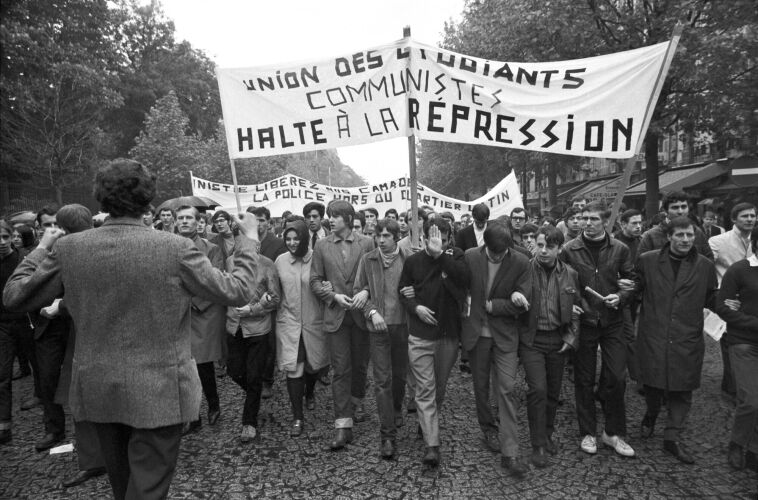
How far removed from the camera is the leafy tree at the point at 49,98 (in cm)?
1683

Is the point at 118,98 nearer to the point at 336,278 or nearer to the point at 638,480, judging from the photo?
the point at 336,278

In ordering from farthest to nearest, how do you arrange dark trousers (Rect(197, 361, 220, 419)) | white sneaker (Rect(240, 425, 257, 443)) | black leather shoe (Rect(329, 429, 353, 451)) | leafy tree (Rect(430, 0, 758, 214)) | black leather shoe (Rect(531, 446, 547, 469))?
leafy tree (Rect(430, 0, 758, 214))
dark trousers (Rect(197, 361, 220, 419))
white sneaker (Rect(240, 425, 257, 443))
black leather shoe (Rect(329, 429, 353, 451))
black leather shoe (Rect(531, 446, 547, 469))

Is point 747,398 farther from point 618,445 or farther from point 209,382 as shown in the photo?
point 209,382

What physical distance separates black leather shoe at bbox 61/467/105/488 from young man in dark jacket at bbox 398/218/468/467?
2.56 m

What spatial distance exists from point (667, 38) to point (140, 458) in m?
15.5

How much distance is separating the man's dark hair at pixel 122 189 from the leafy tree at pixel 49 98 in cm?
1806

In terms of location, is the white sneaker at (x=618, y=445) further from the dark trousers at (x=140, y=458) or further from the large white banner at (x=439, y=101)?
the dark trousers at (x=140, y=458)

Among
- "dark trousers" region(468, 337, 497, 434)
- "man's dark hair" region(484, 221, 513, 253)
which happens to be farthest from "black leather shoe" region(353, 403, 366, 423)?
"man's dark hair" region(484, 221, 513, 253)

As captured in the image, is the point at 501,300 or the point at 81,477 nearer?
the point at 81,477

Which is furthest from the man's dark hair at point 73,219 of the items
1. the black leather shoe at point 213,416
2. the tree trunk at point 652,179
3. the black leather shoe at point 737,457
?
the tree trunk at point 652,179

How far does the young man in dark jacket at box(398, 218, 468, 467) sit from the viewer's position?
12.7ft

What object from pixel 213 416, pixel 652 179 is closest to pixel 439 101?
pixel 213 416

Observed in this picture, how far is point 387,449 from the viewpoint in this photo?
393cm

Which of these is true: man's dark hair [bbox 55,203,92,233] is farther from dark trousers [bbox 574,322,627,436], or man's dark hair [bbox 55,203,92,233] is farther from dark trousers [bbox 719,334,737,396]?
dark trousers [bbox 719,334,737,396]
